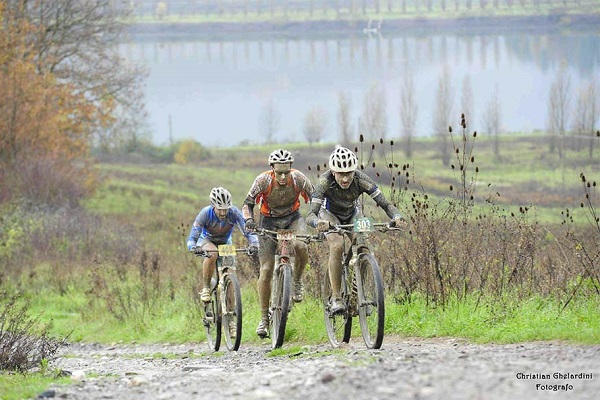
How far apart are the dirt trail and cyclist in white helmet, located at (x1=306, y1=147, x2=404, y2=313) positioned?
906 millimetres

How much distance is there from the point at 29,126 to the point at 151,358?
3012 centimetres

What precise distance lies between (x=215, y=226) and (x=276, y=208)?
1.08 m

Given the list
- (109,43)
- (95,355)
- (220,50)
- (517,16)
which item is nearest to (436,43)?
(517,16)

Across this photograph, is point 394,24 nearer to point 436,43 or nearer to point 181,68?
point 436,43

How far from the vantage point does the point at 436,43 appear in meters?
178

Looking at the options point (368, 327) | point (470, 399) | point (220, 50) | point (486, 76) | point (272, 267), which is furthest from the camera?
point (220, 50)

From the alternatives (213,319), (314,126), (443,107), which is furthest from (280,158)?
(314,126)

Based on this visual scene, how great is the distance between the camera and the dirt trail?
26.9ft

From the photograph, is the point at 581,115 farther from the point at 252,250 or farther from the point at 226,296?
the point at 252,250

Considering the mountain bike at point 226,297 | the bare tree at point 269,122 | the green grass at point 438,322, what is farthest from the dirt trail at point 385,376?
the bare tree at point 269,122

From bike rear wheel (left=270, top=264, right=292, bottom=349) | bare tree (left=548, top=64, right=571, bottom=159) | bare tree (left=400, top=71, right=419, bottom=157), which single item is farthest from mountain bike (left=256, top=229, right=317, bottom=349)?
bare tree (left=400, top=71, right=419, bottom=157)

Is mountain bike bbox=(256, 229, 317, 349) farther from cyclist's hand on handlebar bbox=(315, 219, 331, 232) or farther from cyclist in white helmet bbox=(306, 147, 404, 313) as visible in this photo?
cyclist's hand on handlebar bbox=(315, 219, 331, 232)

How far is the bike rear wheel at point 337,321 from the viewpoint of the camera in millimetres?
12680

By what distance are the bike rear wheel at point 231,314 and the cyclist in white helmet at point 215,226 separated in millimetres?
459
